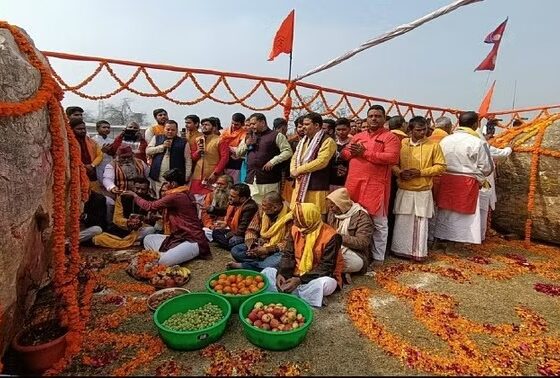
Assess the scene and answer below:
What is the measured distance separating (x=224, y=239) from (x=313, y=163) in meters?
1.77

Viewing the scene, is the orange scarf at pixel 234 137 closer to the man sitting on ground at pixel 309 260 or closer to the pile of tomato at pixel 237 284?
the man sitting on ground at pixel 309 260

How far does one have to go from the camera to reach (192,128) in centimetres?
648

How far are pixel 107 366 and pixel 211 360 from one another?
77 centimetres

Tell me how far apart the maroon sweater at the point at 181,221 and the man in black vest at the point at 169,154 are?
1310mm

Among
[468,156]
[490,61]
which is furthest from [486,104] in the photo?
[468,156]

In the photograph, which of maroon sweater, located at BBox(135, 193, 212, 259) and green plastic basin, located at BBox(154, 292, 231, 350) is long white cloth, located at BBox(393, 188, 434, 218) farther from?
green plastic basin, located at BBox(154, 292, 231, 350)

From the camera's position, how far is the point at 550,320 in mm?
3506

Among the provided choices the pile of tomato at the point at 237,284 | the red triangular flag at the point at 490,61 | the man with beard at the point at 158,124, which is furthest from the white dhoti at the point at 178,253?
the red triangular flag at the point at 490,61

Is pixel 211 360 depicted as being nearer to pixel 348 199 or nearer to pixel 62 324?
pixel 62 324

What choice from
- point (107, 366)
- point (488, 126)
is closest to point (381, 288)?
point (107, 366)

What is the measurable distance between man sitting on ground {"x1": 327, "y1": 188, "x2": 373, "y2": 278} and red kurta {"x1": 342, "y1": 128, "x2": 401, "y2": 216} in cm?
27

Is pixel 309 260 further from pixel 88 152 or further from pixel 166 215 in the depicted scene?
pixel 88 152

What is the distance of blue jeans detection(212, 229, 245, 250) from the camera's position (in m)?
5.03

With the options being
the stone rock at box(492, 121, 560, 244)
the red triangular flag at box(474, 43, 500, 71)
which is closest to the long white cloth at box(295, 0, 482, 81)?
the stone rock at box(492, 121, 560, 244)
